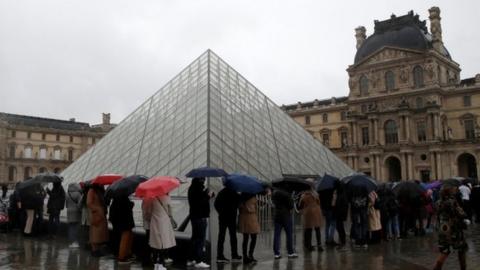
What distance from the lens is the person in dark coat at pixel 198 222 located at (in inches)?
270

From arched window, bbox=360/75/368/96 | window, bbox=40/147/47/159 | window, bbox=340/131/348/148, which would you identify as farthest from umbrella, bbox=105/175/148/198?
window, bbox=40/147/47/159

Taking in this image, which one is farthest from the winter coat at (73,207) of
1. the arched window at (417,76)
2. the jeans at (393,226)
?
the arched window at (417,76)

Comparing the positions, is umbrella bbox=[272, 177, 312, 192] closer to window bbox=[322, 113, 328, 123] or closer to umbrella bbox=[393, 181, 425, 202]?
umbrella bbox=[393, 181, 425, 202]

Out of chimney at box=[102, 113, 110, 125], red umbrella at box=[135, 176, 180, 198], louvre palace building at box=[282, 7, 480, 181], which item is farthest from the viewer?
chimney at box=[102, 113, 110, 125]

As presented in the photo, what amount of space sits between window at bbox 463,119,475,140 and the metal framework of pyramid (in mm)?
32419

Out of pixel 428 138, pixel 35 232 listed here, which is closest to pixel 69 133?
pixel 428 138

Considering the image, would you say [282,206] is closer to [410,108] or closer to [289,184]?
[289,184]

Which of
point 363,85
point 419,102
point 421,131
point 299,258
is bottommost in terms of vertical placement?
point 299,258

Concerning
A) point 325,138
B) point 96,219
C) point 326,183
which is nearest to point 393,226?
point 326,183

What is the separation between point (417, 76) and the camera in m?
46.4

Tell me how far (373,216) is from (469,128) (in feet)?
135

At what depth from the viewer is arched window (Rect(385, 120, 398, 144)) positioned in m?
47.2

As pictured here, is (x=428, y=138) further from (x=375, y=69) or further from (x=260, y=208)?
(x=260, y=208)

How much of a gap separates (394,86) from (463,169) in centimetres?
1124
